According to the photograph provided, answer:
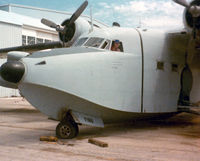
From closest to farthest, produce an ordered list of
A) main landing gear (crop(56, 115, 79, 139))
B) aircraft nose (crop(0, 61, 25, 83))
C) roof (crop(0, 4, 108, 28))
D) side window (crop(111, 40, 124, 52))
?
aircraft nose (crop(0, 61, 25, 83))
main landing gear (crop(56, 115, 79, 139))
side window (crop(111, 40, 124, 52))
roof (crop(0, 4, 108, 28))

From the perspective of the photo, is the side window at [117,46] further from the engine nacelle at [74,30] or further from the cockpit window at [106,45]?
the engine nacelle at [74,30]

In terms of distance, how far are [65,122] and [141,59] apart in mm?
2979

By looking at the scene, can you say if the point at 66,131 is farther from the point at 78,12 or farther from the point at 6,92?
the point at 6,92

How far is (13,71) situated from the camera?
604 centimetres

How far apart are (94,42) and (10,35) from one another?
795 inches

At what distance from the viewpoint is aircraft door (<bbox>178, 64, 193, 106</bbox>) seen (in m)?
9.53

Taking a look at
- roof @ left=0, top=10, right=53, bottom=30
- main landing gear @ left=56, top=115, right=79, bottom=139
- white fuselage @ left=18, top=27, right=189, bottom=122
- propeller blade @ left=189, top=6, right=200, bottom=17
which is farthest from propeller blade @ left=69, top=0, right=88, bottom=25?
roof @ left=0, top=10, right=53, bottom=30

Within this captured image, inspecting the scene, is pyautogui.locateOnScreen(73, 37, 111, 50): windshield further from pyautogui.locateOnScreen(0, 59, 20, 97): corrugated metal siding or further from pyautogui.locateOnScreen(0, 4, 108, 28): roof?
pyautogui.locateOnScreen(0, 4, 108, 28): roof

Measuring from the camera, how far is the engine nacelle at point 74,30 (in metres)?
11.6

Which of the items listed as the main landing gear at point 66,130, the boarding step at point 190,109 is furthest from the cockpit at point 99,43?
the boarding step at point 190,109

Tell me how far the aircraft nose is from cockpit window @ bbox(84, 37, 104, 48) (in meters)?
2.49

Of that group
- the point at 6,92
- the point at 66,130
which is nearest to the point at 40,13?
the point at 6,92

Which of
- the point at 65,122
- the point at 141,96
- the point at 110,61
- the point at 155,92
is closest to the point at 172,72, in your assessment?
the point at 155,92

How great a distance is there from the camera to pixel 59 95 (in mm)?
6828
